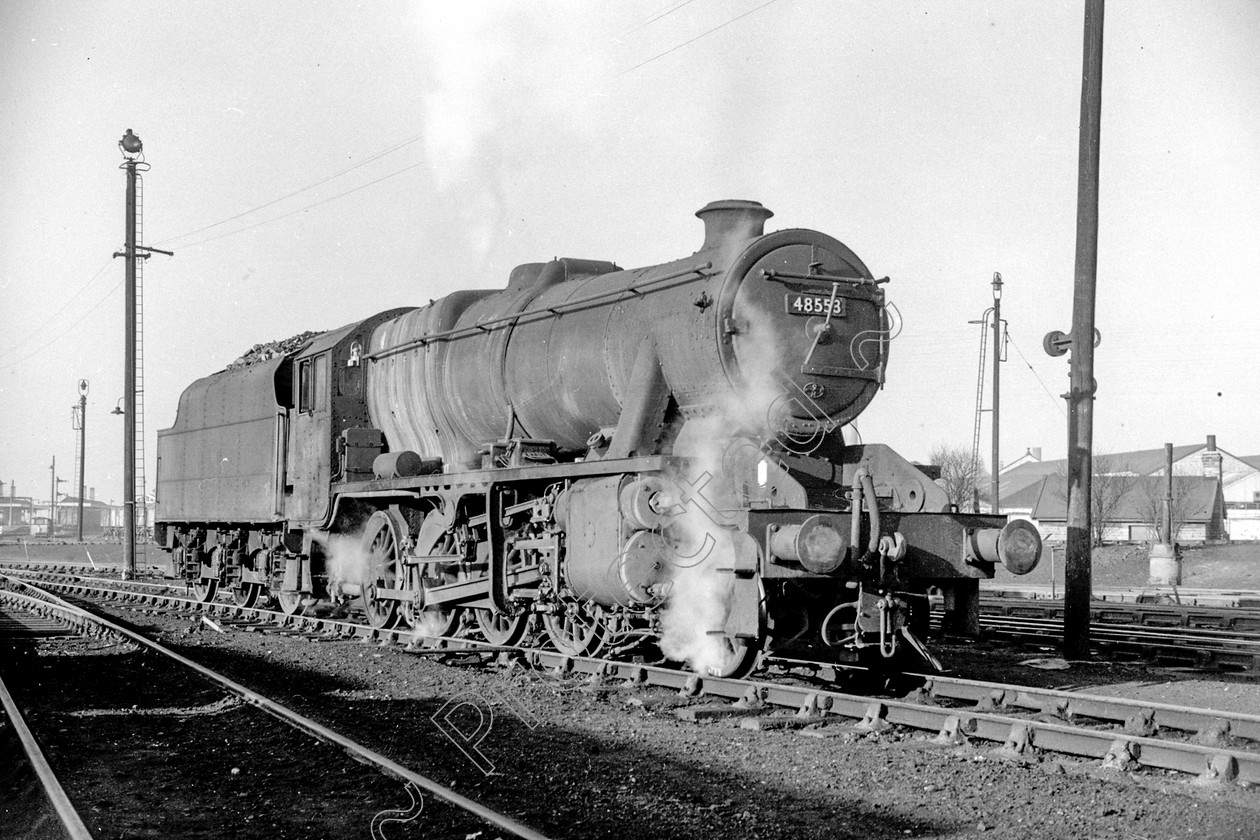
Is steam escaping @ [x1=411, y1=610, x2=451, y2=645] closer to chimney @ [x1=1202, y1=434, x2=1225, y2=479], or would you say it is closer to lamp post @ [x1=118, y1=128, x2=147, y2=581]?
lamp post @ [x1=118, y1=128, x2=147, y2=581]

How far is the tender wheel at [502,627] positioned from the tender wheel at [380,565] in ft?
5.31

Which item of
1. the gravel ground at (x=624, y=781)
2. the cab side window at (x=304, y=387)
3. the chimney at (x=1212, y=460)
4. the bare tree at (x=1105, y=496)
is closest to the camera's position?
the gravel ground at (x=624, y=781)

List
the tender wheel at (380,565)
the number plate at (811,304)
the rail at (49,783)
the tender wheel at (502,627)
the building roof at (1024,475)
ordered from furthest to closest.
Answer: the building roof at (1024,475) < the tender wheel at (380,565) < the tender wheel at (502,627) < the number plate at (811,304) < the rail at (49,783)

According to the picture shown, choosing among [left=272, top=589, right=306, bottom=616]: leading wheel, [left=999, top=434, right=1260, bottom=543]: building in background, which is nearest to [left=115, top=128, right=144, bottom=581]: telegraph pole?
[left=272, top=589, right=306, bottom=616]: leading wheel

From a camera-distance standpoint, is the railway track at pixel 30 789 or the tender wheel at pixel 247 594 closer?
the railway track at pixel 30 789

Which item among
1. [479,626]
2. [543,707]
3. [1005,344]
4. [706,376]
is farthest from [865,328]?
[1005,344]

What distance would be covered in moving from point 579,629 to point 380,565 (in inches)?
146

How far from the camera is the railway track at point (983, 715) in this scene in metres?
6.21

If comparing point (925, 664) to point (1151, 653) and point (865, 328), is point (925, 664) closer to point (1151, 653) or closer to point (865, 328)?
point (865, 328)

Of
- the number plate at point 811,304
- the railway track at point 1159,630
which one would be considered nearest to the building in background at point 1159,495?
the railway track at point 1159,630

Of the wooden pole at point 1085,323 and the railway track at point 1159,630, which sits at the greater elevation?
the wooden pole at point 1085,323

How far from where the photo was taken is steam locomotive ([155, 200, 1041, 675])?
27.6ft

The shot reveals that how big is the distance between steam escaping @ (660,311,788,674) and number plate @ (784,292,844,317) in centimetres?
27

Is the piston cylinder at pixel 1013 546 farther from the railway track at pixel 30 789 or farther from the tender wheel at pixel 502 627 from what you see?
the railway track at pixel 30 789
